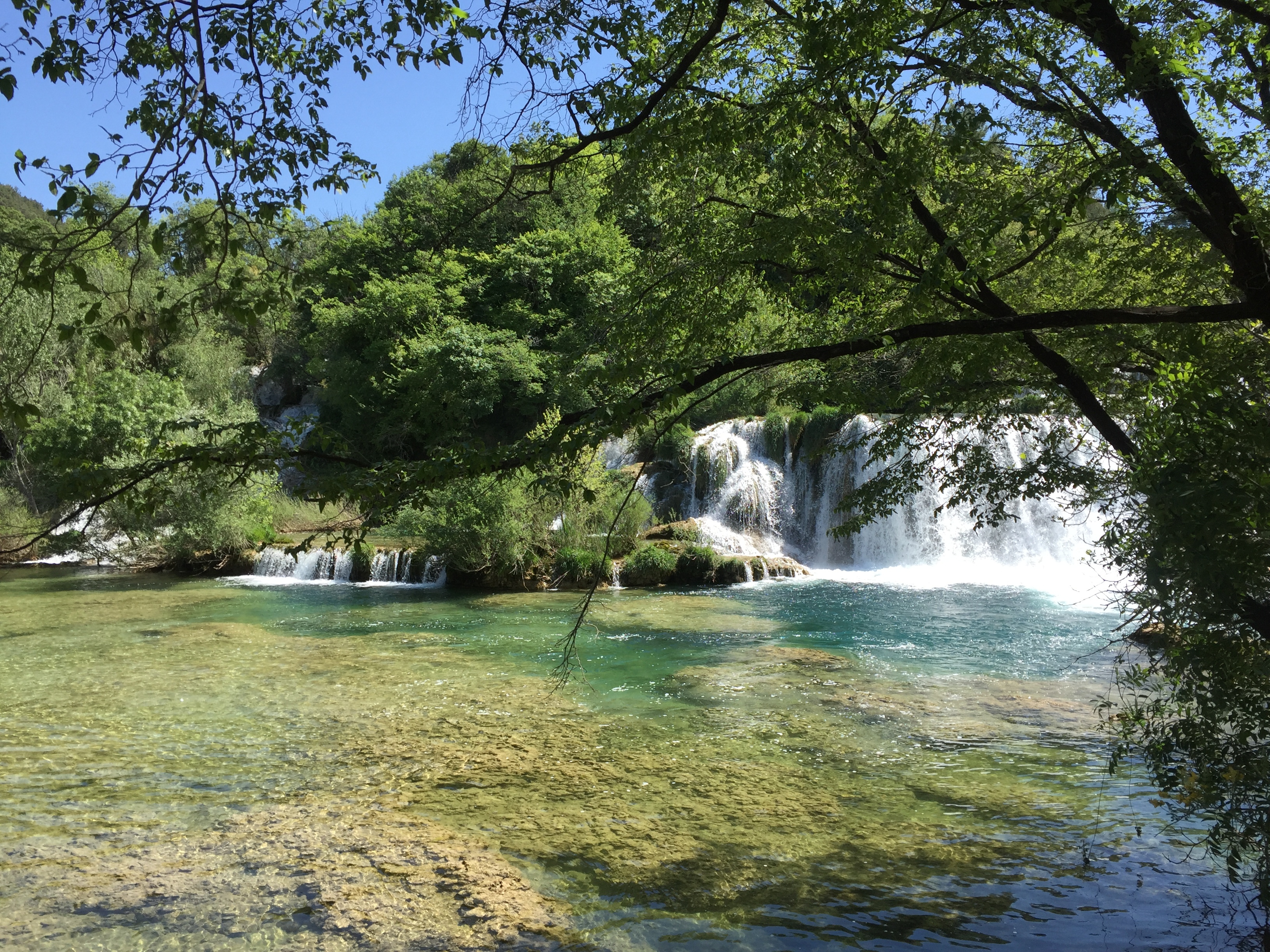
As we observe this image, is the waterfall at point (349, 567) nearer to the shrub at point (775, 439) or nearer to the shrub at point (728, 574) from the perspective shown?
the shrub at point (728, 574)

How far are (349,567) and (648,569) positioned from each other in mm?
7290

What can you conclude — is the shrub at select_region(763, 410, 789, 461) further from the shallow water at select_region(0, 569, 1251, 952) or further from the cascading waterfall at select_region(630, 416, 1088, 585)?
the shallow water at select_region(0, 569, 1251, 952)

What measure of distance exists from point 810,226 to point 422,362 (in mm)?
24377

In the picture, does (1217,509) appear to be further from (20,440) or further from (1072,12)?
(20,440)

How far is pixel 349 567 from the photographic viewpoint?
70.1ft

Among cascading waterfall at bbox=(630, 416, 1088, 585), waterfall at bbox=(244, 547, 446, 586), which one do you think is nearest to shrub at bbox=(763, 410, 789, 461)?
cascading waterfall at bbox=(630, 416, 1088, 585)

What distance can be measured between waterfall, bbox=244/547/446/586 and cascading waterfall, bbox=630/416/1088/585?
6.09m

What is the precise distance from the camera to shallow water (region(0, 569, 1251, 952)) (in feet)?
15.8

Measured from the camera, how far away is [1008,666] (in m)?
11.4

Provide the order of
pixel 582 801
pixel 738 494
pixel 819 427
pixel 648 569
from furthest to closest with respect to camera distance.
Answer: pixel 819 427, pixel 738 494, pixel 648 569, pixel 582 801

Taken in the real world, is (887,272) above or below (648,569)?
above

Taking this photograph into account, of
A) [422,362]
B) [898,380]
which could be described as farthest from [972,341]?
[422,362]

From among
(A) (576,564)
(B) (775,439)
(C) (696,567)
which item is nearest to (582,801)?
(A) (576,564)

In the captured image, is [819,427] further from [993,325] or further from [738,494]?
[993,325]
